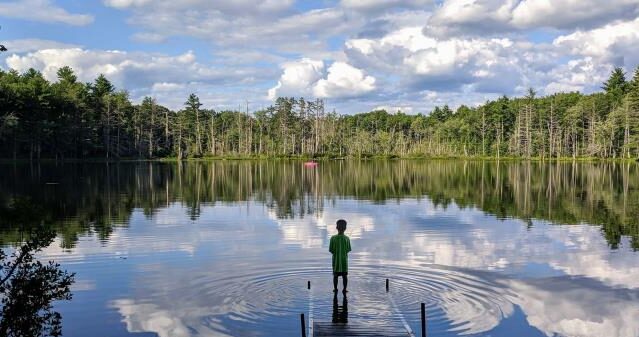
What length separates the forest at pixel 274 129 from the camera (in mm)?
120562

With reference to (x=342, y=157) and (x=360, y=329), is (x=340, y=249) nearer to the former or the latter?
(x=360, y=329)

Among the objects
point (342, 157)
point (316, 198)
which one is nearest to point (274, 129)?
point (342, 157)

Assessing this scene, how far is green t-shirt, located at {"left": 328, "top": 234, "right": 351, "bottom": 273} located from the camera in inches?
661

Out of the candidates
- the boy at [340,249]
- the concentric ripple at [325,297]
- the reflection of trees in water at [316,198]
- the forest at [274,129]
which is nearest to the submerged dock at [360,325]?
the concentric ripple at [325,297]

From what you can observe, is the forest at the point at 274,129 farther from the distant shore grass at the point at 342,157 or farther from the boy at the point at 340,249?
the boy at the point at 340,249

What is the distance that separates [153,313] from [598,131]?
141465mm

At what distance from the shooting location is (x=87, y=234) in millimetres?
30031

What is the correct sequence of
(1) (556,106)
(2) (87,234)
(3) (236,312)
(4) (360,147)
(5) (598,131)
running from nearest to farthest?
(3) (236,312)
(2) (87,234)
(5) (598,131)
(1) (556,106)
(4) (360,147)

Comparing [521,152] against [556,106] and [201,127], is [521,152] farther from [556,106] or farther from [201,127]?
[201,127]

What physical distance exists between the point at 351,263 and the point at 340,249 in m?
6.36

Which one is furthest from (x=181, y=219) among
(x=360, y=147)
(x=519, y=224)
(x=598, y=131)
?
(x=360, y=147)

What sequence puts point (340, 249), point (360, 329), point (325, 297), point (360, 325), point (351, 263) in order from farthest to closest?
point (351, 263) → point (325, 297) → point (340, 249) → point (360, 325) → point (360, 329)

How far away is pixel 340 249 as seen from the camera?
1684 centimetres

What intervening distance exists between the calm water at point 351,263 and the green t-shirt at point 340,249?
1.03 metres
